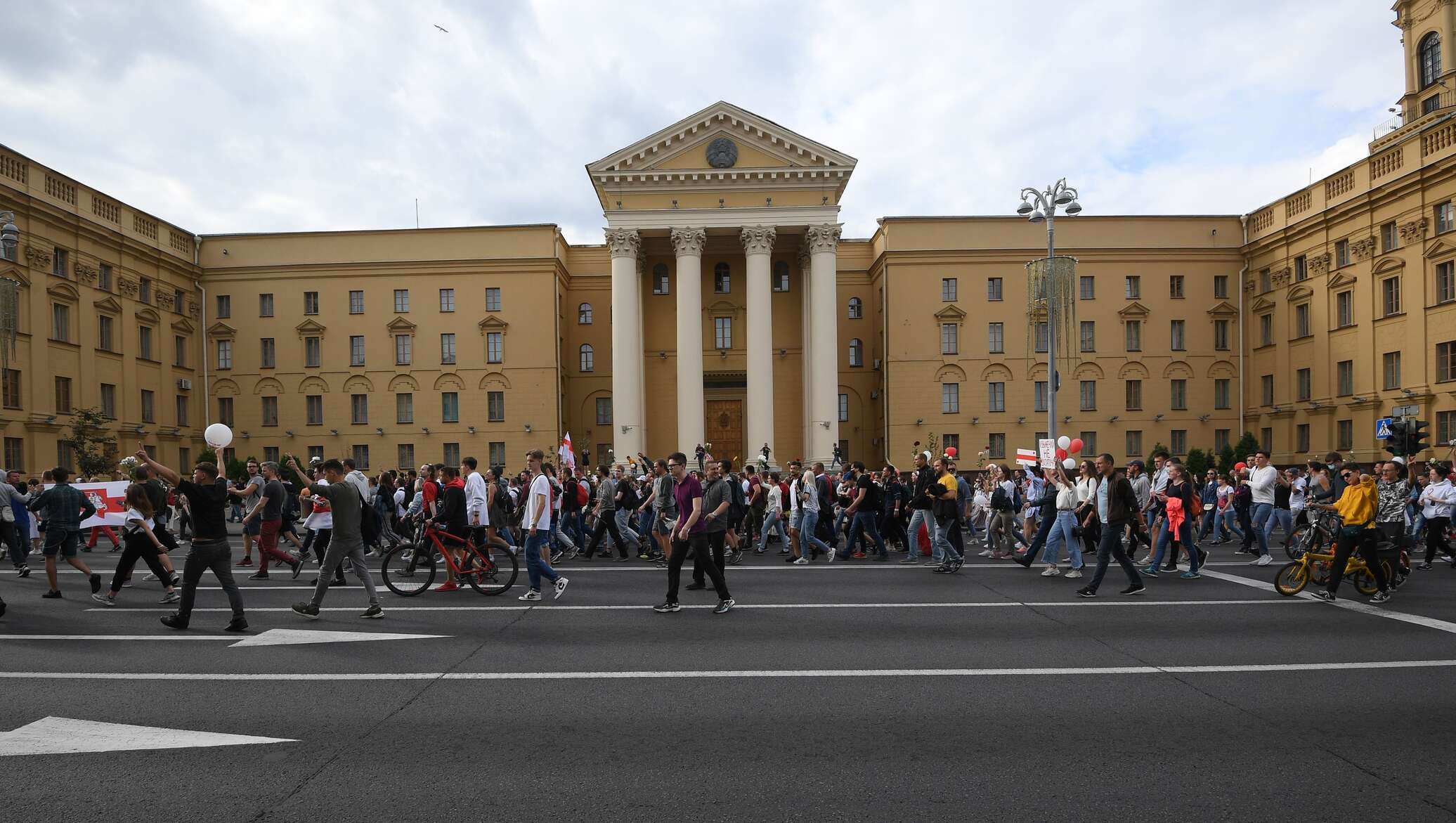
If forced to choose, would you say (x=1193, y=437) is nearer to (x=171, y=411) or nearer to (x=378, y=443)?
(x=378, y=443)

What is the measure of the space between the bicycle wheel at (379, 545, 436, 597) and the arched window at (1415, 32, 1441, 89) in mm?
59564

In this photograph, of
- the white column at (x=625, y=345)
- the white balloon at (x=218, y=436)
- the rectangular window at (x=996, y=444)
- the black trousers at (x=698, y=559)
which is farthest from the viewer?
the rectangular window at (x=996, y=444)

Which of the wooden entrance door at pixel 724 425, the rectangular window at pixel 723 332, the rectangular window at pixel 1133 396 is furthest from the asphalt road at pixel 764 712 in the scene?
the rectangular window at pixel 723 332

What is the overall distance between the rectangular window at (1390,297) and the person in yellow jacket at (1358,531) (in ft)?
108

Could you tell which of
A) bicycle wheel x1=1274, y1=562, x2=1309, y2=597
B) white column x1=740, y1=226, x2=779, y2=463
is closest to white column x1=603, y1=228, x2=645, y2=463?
white column x1=740, y1=226, x2=779, y2=463

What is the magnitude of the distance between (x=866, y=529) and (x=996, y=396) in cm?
3454

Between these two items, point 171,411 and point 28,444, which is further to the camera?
point 171,411

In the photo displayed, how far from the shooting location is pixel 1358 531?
11.6 m

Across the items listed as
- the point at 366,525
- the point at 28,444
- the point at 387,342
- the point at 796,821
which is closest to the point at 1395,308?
the point at 366,525

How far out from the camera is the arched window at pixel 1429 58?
51719mm

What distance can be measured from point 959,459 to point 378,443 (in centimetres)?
3099

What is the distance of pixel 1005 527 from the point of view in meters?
18.8

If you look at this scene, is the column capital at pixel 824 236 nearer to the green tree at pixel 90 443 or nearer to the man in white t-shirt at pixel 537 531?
the green tree at pixel 90 443

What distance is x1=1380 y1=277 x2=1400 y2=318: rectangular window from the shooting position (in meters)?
38.5
